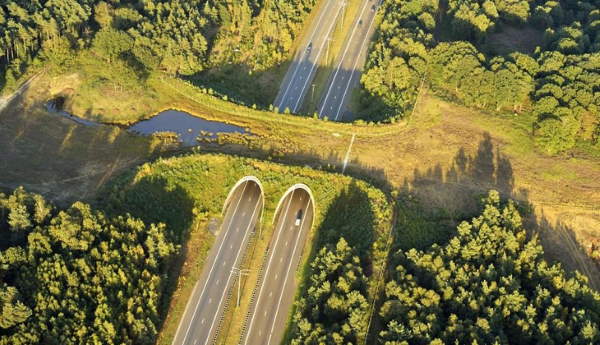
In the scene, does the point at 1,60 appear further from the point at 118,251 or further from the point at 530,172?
the point at 530,172

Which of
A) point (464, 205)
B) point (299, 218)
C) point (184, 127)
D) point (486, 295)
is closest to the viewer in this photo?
point (486, 295)

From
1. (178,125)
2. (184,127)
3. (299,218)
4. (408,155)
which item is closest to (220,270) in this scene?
(299,218)

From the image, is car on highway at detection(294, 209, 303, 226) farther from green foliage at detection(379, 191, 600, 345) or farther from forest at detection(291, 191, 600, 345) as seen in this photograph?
green foliage at detection(379, 191, 600, 345)

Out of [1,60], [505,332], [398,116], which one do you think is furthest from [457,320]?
[1,60]

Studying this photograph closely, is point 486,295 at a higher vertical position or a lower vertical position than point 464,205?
lower

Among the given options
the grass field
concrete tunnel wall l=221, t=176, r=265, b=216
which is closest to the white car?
concrete tunnel wall l=221, t=176, r=265, b=216

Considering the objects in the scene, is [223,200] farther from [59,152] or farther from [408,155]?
[408,155]

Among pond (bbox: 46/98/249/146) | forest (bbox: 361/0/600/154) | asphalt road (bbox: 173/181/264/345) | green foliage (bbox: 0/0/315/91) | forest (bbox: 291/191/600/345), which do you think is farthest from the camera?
green foliage (bbox: 0/0/315/91)
